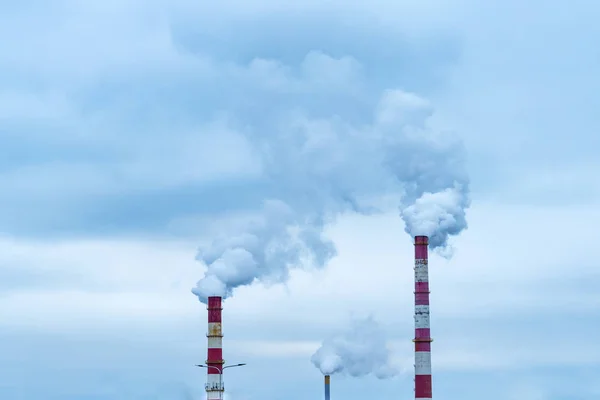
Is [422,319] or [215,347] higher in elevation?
[422,319]

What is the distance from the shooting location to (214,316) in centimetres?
6212

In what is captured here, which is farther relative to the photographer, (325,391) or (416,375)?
(325,391)

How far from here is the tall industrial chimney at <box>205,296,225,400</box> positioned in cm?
6209

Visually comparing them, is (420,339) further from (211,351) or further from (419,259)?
(211,351)

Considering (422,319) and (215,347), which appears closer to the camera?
(422,319)

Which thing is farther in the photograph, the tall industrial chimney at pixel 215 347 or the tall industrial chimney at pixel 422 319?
the tall industrial chimney at pixel 215 347

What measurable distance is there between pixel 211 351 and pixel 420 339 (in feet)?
38.6

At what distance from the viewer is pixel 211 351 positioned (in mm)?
62094

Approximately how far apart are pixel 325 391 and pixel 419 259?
11.5 m

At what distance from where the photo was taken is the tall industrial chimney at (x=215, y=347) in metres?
62.1

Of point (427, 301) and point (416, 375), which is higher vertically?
point (427, 301)

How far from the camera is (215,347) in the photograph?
62094 millimetres

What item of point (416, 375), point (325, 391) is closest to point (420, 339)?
point (416, 375)

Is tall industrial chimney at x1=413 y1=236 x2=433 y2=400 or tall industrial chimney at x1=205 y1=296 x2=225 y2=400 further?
tall industrial chimney at x1=205 y1=296 x2=225 y2=400
